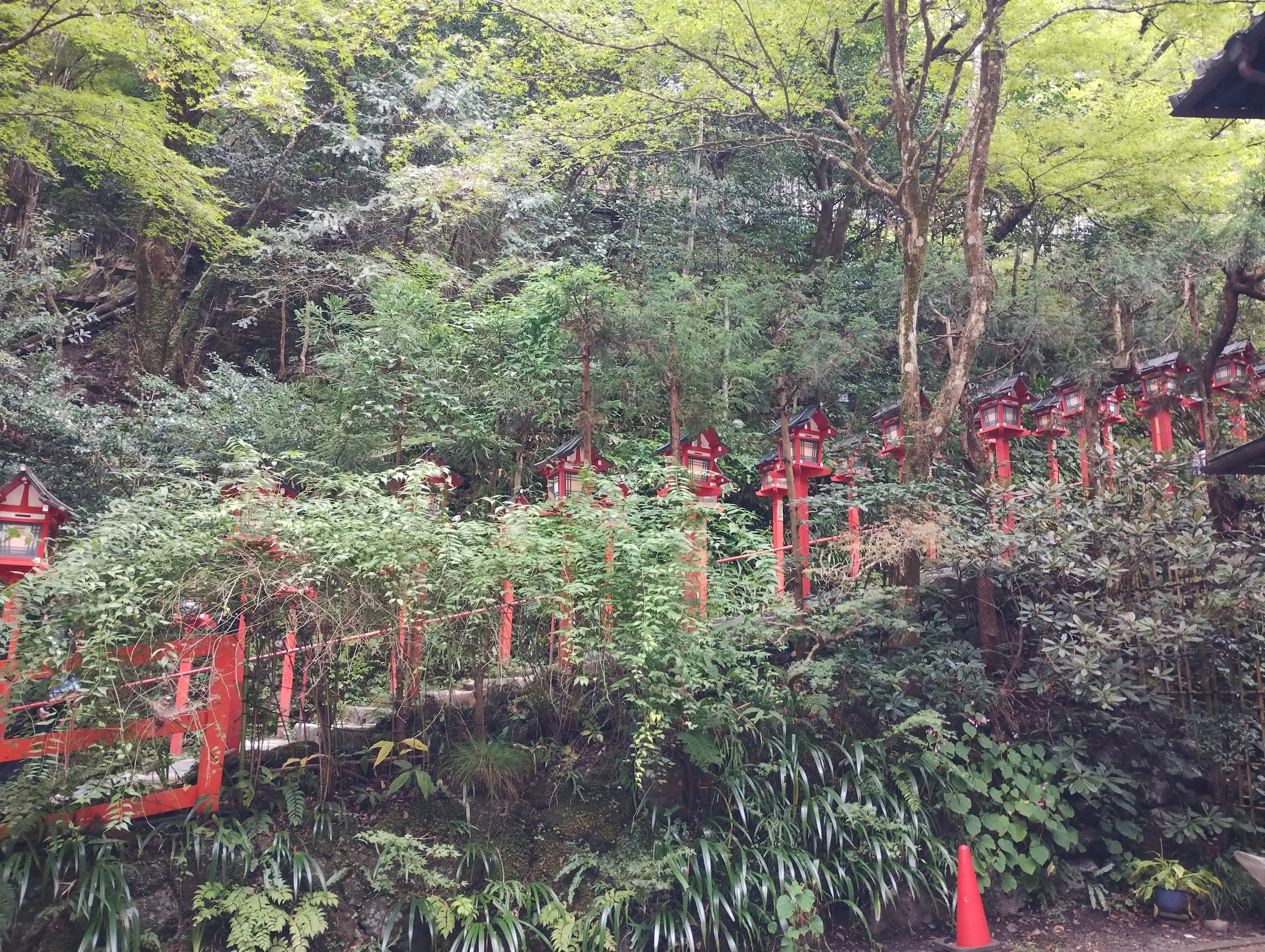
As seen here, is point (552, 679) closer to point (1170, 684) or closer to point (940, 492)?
point (940, 492)

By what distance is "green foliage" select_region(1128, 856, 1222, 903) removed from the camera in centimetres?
602

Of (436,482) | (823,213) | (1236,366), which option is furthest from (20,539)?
(823,213)

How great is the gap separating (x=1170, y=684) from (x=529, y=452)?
7.11 m

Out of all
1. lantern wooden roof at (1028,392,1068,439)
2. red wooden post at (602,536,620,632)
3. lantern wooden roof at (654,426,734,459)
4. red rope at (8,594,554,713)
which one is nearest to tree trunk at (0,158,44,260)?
red rope at (8,594,554,713)

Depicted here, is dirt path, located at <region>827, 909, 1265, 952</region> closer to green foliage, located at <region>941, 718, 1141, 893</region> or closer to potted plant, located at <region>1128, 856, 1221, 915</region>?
potted plant, located at <region>1128, 856, 1221, 915</region>

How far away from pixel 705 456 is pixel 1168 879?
4.94 meters

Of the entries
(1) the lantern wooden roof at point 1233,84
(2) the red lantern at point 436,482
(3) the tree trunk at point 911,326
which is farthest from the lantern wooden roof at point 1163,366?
(2) the red lantern at point 436,482

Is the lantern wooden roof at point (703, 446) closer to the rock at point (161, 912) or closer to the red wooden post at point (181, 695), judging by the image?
the red wooden post at point (181, 695)

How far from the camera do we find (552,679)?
631 cm

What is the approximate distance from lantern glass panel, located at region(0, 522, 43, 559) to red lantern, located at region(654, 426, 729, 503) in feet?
16.9

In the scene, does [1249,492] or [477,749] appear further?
[1249,492]

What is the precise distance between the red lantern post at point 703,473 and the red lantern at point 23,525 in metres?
4.68

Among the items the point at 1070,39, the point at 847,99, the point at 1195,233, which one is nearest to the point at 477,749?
the point at 1070,39

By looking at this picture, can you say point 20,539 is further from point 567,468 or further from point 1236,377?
point 1236,377
